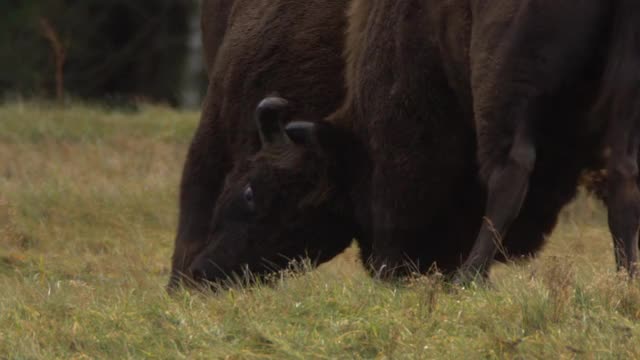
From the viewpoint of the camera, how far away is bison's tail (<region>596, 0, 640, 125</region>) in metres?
6.86

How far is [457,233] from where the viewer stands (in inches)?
336

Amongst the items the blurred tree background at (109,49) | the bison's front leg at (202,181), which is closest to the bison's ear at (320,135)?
the bison's front leg at (202,181)

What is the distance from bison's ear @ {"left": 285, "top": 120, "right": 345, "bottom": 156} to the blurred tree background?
1472 centimetres

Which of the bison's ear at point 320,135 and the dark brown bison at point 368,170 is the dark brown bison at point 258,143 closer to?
the dark brown bison at point 368,170

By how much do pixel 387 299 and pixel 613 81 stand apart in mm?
1266

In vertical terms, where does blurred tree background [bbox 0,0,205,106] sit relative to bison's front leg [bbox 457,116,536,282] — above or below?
below

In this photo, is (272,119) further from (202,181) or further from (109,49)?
(109,49)

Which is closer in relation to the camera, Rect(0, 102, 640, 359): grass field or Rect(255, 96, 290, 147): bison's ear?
Rect(0, 102, 640, 359): grass field

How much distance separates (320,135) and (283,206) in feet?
1.49

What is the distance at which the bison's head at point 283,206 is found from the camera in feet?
29.1

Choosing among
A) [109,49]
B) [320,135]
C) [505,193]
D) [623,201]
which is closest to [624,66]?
[623,201]

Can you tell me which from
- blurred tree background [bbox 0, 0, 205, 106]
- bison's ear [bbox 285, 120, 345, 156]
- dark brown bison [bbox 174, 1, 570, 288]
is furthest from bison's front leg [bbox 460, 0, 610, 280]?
blurred tree background [bbox 0, 0, 205, 106]

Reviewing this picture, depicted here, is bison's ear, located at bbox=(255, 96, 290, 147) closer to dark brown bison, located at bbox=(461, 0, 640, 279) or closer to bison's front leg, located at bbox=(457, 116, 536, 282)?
dark brown bison, located at bbox=(461, 0, 640, 279)

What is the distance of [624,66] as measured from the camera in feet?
22.5
